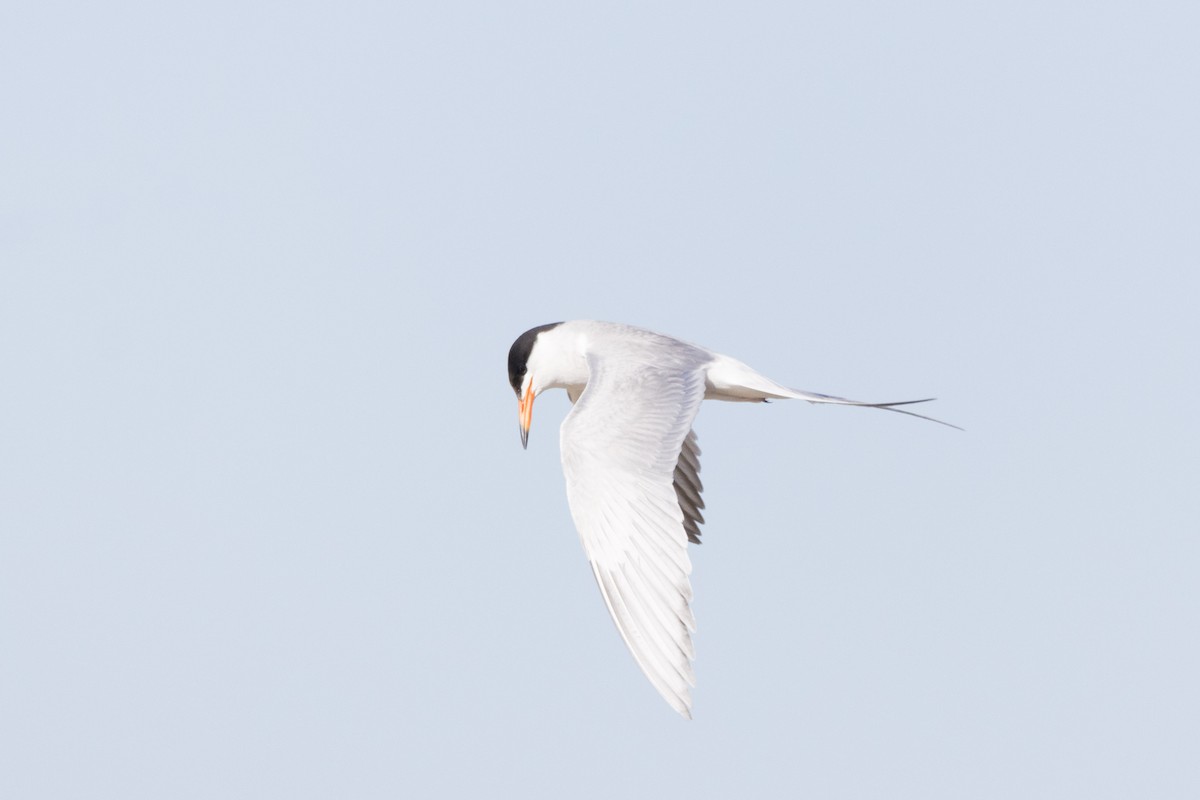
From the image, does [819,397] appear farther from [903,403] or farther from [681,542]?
[681,542]

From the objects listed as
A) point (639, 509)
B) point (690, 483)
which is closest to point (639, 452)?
point (639, 509)

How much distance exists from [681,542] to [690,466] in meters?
2.96

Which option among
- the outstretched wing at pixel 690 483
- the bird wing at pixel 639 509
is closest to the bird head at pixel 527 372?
the outstretched wing at pixel 690 483

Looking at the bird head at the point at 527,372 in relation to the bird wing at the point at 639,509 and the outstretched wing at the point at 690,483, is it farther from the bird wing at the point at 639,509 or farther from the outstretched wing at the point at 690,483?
the bird wing at the point at 639,509

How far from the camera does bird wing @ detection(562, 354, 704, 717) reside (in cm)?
708

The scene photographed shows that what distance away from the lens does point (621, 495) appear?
25.3 feet

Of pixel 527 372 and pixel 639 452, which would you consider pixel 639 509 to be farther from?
pixel 527 372

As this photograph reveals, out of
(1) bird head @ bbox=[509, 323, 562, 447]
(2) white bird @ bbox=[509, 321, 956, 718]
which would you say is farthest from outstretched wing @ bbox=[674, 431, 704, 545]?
(1) bird head @ bbox=[509, 323, 562, 447]

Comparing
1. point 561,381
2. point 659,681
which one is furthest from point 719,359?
point 659,681

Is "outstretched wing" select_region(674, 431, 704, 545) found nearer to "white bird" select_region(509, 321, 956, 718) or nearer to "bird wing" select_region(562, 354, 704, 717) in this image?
"white bird" select_region(509, 321, 956, 718)

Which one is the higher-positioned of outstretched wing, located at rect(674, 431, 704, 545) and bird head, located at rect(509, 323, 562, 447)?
bird head, located at rect(509, 323, 562, 447)

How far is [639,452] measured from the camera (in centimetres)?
801

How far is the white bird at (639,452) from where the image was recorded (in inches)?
282

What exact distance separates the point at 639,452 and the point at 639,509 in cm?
45
